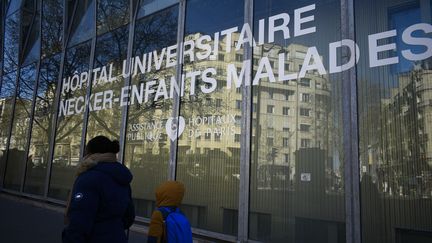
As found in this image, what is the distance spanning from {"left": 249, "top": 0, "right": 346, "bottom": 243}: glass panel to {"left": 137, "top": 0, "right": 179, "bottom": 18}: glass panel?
7.74 ft

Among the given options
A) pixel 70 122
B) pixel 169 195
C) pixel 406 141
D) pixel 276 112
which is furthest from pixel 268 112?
pixel 70 122

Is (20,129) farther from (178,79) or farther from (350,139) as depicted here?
(350,139)

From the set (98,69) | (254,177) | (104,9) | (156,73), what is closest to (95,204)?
(254,177)

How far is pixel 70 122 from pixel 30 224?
229cm

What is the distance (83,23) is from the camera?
985cm

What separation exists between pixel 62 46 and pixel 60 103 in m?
1.49

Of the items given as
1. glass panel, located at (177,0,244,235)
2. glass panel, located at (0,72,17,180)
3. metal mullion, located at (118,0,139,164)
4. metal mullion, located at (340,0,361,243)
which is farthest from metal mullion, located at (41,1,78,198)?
metal mullion, located at (340,0,361,243)

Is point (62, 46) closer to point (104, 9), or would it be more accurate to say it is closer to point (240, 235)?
point (104, 9)

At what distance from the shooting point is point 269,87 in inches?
223

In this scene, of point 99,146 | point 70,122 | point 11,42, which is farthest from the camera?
point 11,42

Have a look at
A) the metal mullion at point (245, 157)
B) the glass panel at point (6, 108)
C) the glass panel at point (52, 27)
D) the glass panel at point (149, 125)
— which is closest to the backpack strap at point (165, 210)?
the metal mullion at point (245, 157)

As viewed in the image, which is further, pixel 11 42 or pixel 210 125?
pixel 11 42

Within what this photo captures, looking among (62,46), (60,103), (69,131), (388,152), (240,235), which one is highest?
(62,46)

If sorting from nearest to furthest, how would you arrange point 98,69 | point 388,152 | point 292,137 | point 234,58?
point 388,152
point 292,137
point 234,58
point 98,69
